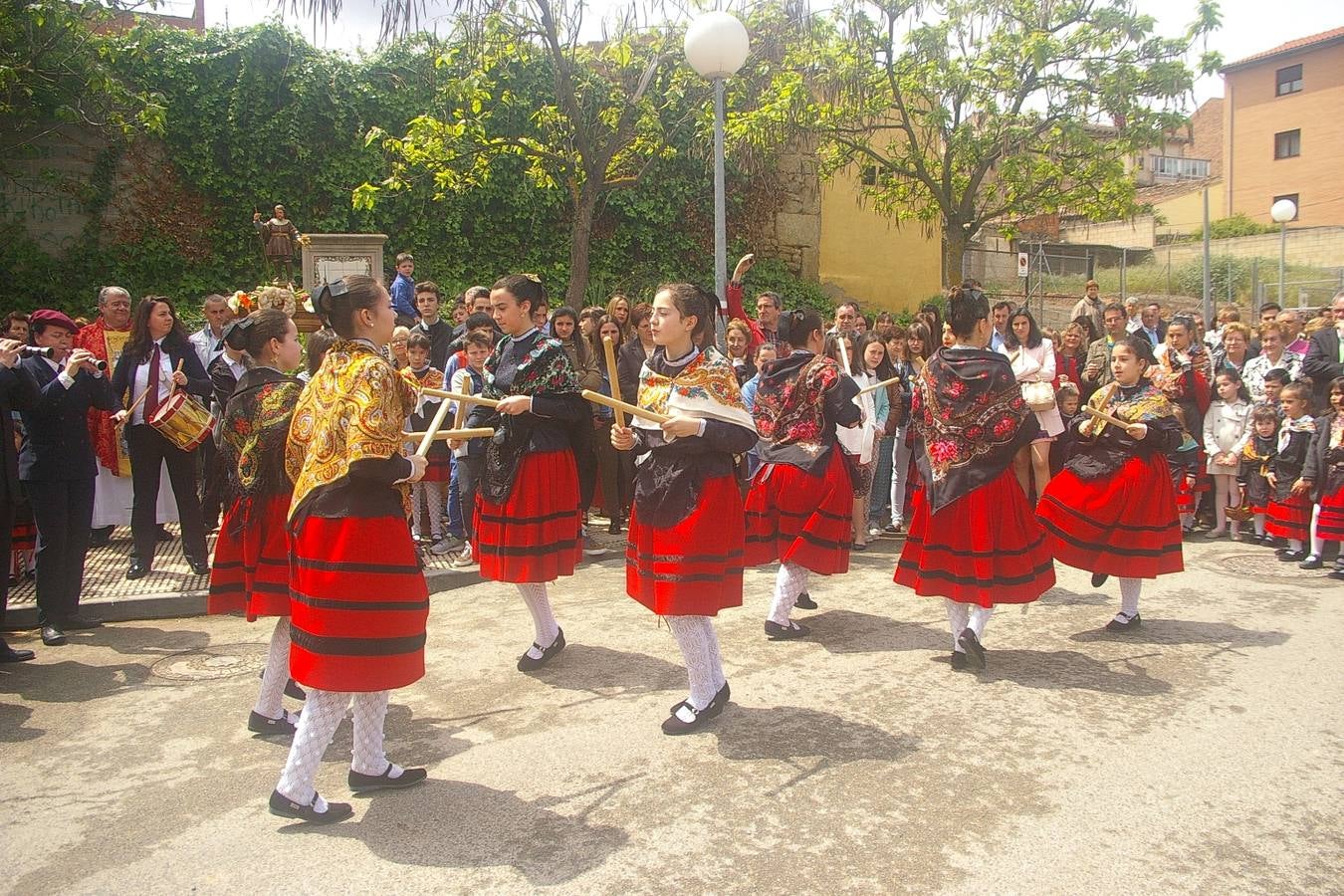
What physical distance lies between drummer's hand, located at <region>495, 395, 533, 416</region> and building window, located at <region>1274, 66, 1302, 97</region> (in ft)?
131

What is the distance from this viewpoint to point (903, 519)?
9.18 m

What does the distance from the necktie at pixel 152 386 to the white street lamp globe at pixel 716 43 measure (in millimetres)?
4604

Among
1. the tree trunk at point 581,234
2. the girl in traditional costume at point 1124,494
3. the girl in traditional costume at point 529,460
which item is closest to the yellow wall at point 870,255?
the tree trunk at point 581,234

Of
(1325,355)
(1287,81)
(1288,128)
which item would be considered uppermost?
(1287,81)

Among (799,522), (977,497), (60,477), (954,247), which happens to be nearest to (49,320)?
(60,477)

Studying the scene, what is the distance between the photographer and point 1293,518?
7.86 metres

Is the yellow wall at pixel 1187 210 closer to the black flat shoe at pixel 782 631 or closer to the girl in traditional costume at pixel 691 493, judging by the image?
the black flat shoe at pixel 782 631

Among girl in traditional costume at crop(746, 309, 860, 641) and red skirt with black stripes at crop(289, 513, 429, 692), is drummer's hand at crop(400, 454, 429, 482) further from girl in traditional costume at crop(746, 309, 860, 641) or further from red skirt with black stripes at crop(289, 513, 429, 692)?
girl in traditional costume at crop(746, 309, 860, 641)

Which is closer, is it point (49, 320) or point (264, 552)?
point (264, 552)

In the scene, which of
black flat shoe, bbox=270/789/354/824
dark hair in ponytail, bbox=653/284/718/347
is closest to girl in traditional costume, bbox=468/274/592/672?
dark hair in ponytail, bbox=653/284/718/347

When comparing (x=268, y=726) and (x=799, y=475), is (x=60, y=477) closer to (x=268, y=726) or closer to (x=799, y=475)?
(x=268, y=726)

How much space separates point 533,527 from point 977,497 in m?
2.22

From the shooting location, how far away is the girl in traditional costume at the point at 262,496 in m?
4.26

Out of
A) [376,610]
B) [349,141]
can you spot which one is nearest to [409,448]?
[376,610]
